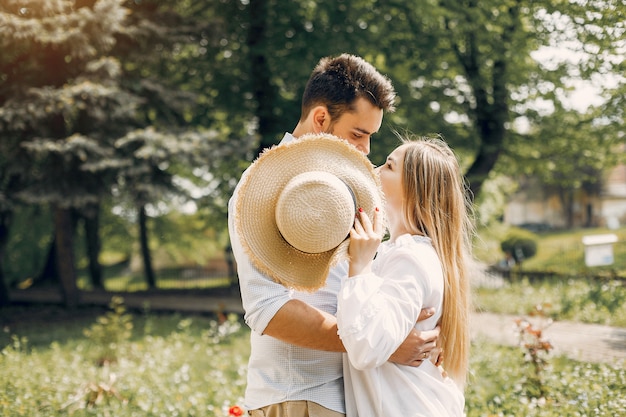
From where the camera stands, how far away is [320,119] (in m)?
2.78

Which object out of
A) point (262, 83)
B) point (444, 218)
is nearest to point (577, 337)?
point (262, 83)

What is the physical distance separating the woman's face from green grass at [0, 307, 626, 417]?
9.80 ft

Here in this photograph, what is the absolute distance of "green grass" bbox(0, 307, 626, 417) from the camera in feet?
17.8

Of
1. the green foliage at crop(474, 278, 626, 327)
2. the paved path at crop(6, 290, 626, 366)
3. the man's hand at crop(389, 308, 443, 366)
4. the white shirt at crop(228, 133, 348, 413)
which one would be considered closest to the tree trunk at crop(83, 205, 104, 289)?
the paved path at crop(6, 290, 626, 366)

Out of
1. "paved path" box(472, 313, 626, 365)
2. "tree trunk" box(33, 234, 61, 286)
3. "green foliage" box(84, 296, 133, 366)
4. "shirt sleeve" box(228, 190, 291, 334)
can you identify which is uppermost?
"shirt sleeve" box(228, 190, 291, 334)

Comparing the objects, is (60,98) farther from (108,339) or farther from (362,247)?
(362,247)

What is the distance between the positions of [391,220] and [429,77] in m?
11.1

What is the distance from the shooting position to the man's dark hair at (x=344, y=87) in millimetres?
2744

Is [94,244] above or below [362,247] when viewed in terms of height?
above

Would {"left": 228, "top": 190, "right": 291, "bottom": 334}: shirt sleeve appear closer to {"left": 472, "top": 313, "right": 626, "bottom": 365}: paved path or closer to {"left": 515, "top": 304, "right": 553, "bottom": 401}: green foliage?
{"left": 515, "top": 304, "right": 553, "bottom": 401}: green foliage

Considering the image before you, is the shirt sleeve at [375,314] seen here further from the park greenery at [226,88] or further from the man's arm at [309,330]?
the park greenery at [226,88]

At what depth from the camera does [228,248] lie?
25516 mm

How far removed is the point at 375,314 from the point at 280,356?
0.54 meters

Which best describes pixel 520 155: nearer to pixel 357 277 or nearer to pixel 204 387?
pixel 204 387
